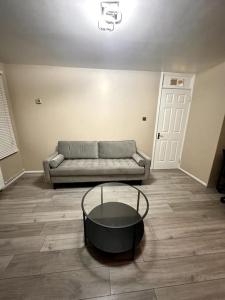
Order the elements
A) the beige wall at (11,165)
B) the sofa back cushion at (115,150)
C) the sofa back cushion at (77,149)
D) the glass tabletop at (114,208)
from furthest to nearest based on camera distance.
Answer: the sofa back cushion at (115,150)
the sofa back cushion at (77,149)
the beige wall at (11,165)
the glass tabletop at (114,208)

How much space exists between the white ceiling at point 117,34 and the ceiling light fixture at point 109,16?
0.05 metres

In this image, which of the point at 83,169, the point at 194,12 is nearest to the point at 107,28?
the point at 194,12

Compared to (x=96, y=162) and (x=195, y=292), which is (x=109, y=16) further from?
(x=195, y=292)

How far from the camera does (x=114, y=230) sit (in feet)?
4.90

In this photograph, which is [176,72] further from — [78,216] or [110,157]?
[78,216]

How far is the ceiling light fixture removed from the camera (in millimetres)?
1212

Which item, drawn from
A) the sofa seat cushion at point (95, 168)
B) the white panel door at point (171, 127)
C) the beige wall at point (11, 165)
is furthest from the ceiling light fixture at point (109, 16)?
the beige wall at point (11, 165)

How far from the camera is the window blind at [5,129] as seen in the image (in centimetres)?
261

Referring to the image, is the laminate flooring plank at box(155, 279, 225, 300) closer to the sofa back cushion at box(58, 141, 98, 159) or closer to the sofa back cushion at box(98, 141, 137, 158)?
the sofa back cushion at box(98, 141, 137, 158)

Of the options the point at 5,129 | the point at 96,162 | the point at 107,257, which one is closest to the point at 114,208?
Result: the point at 107,257

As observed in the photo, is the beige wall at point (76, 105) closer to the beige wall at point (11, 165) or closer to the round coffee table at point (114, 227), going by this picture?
the beige wall at point (11, 165)

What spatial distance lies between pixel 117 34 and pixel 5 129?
8.62 ft

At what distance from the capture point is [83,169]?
2.59 metres

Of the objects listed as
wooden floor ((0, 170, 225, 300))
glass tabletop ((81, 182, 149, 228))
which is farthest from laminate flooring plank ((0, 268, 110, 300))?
glass tabletop ((81, 182, 149, 228))
